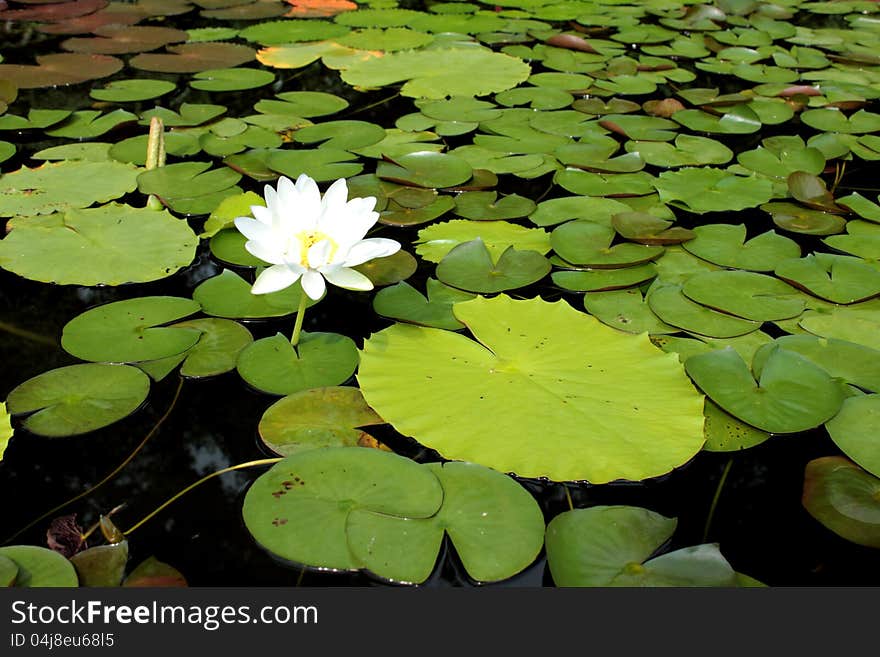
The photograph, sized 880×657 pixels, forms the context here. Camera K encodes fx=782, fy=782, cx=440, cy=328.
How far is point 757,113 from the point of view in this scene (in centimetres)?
323

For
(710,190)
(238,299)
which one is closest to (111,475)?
(238,299)

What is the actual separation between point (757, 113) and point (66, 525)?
2.99 meters

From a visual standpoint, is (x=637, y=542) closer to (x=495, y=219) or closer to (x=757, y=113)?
(x=495, y=219)

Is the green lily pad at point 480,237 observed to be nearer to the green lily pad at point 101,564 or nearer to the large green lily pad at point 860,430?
the large green lily pad at point 860,430

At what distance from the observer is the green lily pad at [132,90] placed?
125 inches

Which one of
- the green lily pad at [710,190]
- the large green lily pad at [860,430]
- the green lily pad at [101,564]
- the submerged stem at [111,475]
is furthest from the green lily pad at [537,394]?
the green lily pad at [710,190]

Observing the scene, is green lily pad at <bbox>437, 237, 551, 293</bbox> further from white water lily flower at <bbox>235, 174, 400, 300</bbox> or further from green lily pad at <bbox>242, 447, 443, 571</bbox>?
green lily pad at <bbox>242, 447, 443, 571</bbox>

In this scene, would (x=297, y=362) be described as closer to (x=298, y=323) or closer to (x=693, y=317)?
(x=298, y=323)

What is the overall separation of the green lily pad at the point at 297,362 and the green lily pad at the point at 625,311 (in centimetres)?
61

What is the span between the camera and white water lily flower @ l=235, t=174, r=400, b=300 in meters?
1.54

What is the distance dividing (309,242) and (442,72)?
2219 millimetres

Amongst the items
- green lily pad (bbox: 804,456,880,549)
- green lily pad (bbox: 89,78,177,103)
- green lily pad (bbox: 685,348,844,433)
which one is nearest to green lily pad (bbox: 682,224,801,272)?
green lily pad (bbox: 685,348,844,433)

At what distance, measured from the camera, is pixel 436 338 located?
5.68 ft

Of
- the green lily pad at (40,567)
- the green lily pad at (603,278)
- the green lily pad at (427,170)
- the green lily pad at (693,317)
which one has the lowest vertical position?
the green lily pad at (40,567)
